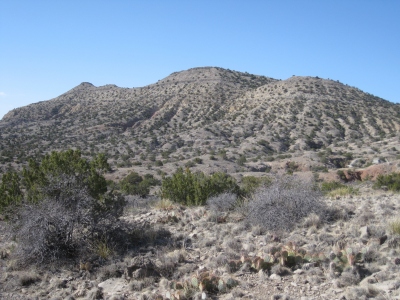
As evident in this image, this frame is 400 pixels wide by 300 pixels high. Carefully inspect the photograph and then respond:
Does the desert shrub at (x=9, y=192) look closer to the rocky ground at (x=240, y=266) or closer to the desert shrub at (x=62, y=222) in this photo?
the rocky ground at (x=240, y=266)

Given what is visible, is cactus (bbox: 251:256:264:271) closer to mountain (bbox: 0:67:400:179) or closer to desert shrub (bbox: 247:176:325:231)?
desert shrub (bbox: 247:176:325:231)

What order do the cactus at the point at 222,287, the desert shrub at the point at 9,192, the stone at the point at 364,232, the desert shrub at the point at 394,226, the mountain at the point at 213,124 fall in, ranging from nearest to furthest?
the cactus at the point at 222,287 → the desert shrub at the point at 394,226 → the stone at the point at 364,232 → the desert shrub at the point at 9,192 → the mountain at the point at 213,124

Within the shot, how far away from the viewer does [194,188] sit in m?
14.4

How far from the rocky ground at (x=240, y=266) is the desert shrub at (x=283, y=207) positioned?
0.28 meters

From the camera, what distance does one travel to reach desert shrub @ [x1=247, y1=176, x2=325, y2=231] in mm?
9516

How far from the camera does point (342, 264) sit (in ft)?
23.0

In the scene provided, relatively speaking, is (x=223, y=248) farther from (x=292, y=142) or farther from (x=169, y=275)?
(x=292, y=142)

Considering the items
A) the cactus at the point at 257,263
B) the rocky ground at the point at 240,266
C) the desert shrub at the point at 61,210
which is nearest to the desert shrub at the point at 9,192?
the desert shrub at the point at 61,210

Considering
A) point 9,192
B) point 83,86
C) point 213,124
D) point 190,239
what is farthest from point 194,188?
point 83,86

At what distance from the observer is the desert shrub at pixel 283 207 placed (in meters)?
9.52

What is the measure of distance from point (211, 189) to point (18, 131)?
198ft

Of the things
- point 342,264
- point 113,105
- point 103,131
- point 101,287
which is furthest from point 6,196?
point 113,105

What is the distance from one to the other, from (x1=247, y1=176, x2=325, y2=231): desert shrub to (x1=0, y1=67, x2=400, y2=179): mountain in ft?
71.1

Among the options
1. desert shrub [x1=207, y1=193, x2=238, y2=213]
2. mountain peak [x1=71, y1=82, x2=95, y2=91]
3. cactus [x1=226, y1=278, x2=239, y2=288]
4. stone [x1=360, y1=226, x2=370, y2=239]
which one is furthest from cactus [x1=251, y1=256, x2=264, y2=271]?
mountain peak [x1=71, y1=82, x2=95, y2=91]
